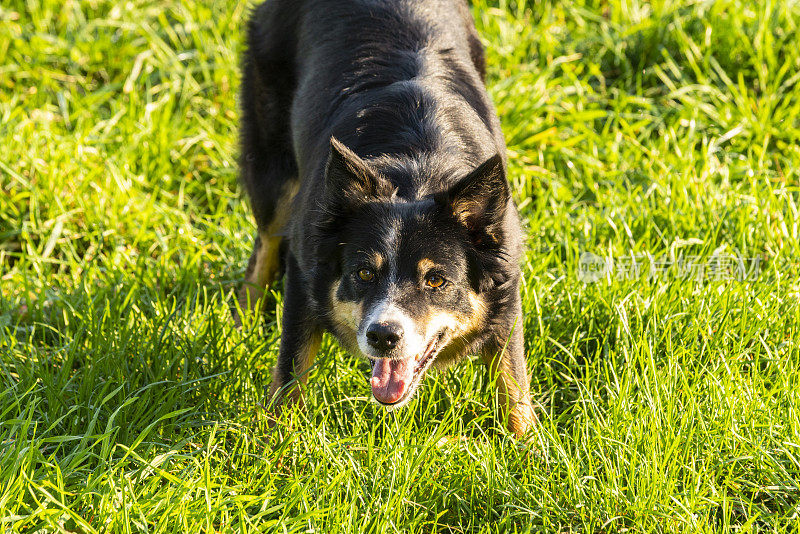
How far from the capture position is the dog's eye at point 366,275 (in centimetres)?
324

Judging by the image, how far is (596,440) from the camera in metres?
3.31

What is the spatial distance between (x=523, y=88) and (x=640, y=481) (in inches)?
128

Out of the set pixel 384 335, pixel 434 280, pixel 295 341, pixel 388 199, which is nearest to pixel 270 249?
pixel 295 341

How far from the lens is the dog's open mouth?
328cm

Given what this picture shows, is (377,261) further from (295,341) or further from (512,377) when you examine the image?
(512,377)

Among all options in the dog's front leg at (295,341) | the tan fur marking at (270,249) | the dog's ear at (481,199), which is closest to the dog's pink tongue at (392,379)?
the dog's front leg at (295,341)

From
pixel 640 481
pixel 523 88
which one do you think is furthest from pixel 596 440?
pixel 523 88

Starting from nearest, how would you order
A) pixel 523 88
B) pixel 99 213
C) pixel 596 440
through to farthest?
pixel 596 440
pixel 99 213
pixel 523 88

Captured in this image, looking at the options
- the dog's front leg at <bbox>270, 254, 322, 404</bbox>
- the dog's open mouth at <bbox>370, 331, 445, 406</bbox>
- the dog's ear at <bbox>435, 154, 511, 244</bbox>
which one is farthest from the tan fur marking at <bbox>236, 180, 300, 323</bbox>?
the dog's ear at <bbox>435, 154, 511, 244</bbox>

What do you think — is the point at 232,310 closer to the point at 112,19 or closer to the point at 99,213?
the point at 99,213

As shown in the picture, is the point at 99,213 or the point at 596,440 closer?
the point at 596,440

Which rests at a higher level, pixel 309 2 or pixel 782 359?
pixel 309 2

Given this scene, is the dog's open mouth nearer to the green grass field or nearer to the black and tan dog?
the black and tan dog

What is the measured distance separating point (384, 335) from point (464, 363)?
2.88ft
